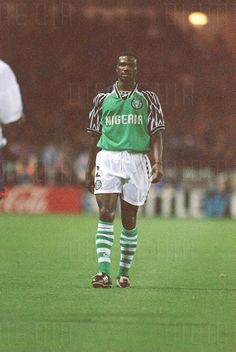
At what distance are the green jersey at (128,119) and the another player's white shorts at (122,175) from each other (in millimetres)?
77

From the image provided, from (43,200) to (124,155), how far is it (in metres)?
19.3

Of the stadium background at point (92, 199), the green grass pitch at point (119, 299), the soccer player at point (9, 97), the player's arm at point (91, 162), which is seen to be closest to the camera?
the green grass pitch at point (119, 299)

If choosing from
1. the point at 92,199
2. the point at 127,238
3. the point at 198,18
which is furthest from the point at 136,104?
the point at 198,18

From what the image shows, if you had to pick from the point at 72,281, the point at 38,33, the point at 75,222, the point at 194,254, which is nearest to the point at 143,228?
the point at 75,222

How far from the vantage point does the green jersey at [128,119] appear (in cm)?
1127

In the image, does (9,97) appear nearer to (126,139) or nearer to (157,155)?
(126,139)

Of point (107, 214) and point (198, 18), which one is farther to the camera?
point (198, 18)

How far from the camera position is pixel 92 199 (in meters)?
30.3

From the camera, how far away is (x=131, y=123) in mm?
11266

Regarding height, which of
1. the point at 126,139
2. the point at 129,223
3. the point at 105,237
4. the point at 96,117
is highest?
the point at 96,117

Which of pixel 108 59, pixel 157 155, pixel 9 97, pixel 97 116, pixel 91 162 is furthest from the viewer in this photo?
pixel 108 59

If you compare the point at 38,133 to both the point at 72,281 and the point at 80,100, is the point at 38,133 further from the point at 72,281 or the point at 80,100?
the point at 72,281

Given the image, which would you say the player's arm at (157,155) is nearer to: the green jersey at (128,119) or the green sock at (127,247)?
the green jersey at (128,119)

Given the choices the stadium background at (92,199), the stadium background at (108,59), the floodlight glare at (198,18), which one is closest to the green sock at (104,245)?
the stadium background at (92,199)
